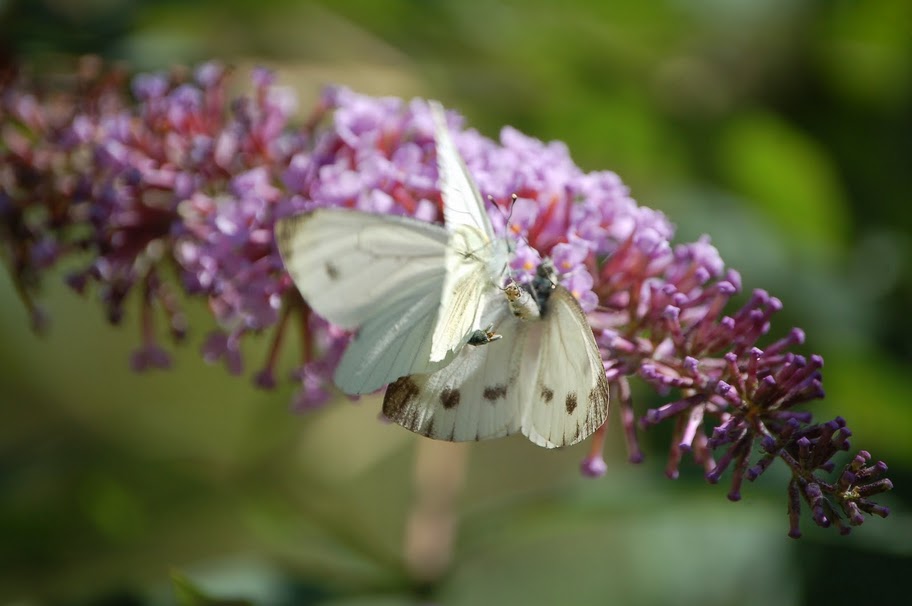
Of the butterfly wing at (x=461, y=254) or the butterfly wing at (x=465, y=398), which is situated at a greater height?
the butterfly wing at (x=461, y=254)

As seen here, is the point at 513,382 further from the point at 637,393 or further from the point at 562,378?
the point at 637,393

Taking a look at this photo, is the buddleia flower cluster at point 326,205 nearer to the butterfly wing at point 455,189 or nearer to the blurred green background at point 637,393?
the butterfly wing at point 455,189

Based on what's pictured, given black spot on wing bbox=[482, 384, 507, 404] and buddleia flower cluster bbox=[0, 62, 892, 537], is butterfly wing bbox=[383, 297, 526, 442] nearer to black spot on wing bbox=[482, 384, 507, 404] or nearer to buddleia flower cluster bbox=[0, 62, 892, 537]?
black spot on wing bbox=[482, 384, 507, 404]

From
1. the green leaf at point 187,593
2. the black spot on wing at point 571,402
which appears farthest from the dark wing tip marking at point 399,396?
the green leaf at point 187,593

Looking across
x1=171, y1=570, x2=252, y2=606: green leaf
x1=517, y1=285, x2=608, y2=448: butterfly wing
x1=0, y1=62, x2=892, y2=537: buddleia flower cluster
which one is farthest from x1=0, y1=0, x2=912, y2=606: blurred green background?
x1=517, y1=285, x2=608, y2=448: butterfly wing

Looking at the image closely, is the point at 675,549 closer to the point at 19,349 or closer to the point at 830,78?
the point at 830,78

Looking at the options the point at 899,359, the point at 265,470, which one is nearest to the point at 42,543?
the point at 265,470

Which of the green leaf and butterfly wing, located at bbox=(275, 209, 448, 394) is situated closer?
butterfly wing, located at bbox=(275, 209, 448, 394)
